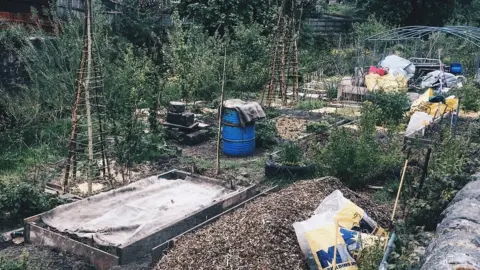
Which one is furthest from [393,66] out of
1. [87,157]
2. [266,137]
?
[87,157]

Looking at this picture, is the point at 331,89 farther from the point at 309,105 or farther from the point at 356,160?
the point at 356,160

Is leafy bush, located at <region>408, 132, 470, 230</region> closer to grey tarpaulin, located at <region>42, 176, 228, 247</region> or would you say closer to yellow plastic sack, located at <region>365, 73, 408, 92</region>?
grey tarpaulin, located at <region>42, 176, 228, 247</region>

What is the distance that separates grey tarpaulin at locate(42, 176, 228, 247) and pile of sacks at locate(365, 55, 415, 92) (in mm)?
6913

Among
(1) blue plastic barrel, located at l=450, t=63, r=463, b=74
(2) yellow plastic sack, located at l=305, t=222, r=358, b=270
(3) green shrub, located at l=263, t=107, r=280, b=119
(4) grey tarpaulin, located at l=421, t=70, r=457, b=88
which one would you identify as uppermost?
(1) blue plastic barrel, located at l=450, t=63, r=463, b=74

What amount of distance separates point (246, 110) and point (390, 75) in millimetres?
6910

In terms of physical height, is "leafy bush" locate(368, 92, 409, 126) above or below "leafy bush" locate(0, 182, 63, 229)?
above

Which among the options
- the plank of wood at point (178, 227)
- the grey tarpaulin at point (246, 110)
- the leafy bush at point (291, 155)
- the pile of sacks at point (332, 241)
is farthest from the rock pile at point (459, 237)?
the grey tarpaulin at point (246, 110)

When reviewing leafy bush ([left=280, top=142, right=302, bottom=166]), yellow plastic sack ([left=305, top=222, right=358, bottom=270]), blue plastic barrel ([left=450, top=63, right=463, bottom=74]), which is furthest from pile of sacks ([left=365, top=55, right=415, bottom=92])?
yellow plastic sack ([left=305, top=222, right=358, bottom=270])

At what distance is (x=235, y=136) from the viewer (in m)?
9.05

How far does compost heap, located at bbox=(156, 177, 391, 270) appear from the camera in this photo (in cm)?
458

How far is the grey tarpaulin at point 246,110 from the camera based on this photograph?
8.81 metres

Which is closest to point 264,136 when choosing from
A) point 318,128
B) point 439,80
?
point 318,128

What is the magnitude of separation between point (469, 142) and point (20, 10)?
10579 millimetres

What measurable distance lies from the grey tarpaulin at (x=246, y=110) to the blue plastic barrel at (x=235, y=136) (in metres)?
0.09
